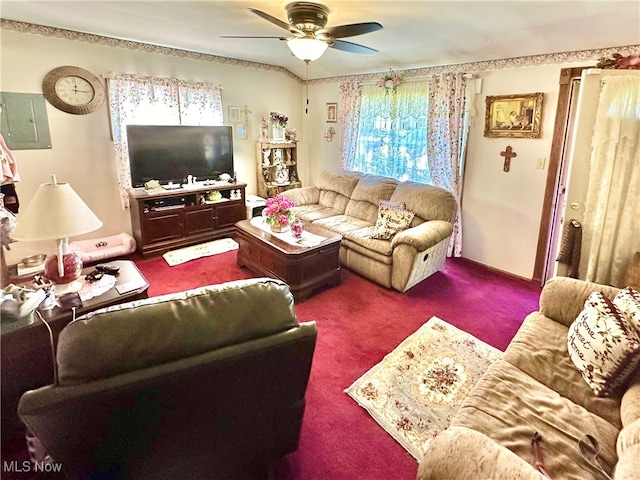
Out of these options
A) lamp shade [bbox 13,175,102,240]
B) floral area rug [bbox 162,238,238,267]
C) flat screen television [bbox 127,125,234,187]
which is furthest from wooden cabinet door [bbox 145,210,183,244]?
lamp shade [bbox 13,175,102,240]

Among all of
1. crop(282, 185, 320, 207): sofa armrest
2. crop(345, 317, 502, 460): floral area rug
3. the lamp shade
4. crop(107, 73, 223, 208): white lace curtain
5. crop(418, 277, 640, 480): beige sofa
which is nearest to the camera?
crop(418, 277, 640, 480): beige sofa

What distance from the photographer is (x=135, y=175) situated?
438 cm

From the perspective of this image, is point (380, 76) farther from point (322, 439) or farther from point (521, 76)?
point (322, 439)

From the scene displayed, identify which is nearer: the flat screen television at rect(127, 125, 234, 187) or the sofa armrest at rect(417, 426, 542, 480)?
the sofa armrest at rect(417, 426, 542, 480)

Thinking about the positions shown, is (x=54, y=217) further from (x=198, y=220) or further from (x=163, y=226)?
(x=198, y=220)

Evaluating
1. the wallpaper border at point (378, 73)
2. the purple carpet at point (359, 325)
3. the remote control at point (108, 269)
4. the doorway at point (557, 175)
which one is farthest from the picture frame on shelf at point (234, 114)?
the doorway at point (557, 175)

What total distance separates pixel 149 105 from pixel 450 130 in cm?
375

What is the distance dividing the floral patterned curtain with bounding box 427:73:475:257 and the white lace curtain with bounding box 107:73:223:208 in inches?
119

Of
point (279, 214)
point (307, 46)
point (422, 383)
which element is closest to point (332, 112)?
point (279, 214)

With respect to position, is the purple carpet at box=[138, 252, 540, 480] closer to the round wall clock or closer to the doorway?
the doorway

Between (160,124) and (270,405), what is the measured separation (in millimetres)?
4237

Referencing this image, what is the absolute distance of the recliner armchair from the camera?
1.07m

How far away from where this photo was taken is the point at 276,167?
19.4 feet

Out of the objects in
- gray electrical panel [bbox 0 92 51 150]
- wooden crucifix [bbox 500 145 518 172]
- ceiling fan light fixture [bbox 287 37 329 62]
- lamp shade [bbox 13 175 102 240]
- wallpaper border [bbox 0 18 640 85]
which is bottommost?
lamp shade [bbox 13 175 102 240]
